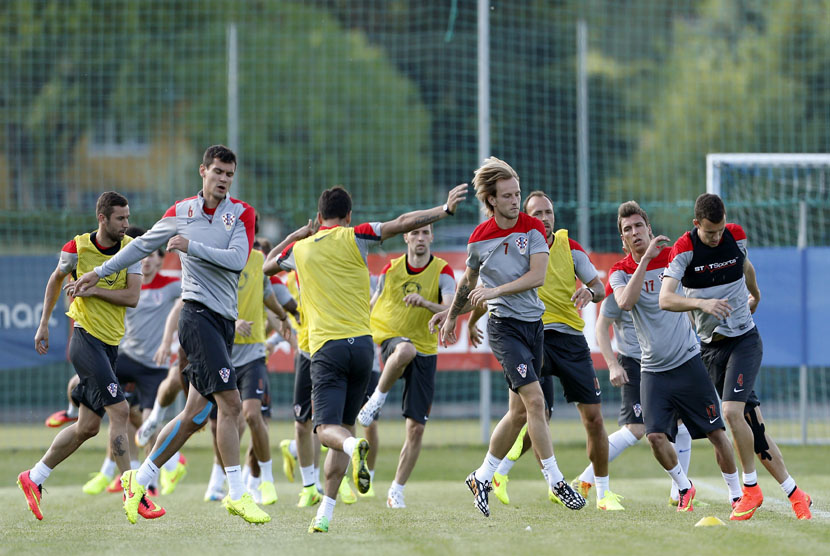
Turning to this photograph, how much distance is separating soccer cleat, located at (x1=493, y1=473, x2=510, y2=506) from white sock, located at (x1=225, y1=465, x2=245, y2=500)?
7.62 feet

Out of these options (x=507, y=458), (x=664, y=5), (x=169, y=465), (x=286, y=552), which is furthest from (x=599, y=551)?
(x=664, y=5)

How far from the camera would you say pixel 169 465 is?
33.6 ft

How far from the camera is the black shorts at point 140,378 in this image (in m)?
10.8

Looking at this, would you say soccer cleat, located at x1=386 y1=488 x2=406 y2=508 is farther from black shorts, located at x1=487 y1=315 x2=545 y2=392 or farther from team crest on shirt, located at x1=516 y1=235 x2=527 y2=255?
team crest on shirt, located at x1=516 y1=235 x2=527 y2=255

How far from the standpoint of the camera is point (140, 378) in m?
10.8

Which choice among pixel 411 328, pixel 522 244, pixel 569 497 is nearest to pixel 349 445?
pixel 569 497

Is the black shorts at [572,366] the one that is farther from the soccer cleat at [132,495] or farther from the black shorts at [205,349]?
the soccer cleat at [132,495]

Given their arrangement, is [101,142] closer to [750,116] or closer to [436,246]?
[436,246]

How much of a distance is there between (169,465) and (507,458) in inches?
129

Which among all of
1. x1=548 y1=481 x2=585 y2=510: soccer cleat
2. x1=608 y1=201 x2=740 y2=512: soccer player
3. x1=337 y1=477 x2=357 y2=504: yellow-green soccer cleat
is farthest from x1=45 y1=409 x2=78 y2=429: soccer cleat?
x1=608 y1=201 x2=740 y2=512: soccer player

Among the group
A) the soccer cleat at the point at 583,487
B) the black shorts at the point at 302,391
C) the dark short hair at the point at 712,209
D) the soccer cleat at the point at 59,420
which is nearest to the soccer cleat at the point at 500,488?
the soccer cleat at the point at 583,487

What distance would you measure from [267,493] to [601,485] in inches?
116

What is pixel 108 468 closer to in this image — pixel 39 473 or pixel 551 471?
pixel 39 473

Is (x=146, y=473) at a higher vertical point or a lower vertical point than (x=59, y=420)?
higher
